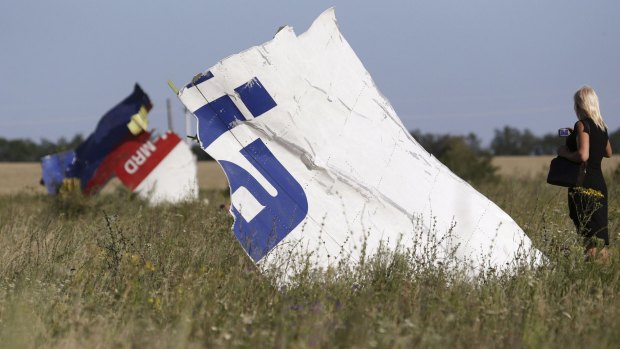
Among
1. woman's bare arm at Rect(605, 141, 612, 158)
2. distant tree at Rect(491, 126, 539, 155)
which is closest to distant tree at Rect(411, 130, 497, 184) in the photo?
woman's bare arm at Rect(605, 141, 612, 158)

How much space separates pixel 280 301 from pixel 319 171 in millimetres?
1220

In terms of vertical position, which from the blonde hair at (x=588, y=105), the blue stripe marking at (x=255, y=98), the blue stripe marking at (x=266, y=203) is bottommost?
the blue stripe marking at (x=266, y=203)

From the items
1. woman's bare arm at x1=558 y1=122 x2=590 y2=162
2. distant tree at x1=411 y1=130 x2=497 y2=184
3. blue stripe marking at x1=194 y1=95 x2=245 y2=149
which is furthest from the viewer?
distant tree at x1=411 y1=130 x2=497 y2=184

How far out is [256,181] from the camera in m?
5.54

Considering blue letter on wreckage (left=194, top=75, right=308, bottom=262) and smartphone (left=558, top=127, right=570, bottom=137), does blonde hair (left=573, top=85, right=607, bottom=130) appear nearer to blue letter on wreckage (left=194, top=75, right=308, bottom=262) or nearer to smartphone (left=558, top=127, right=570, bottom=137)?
smartphone (left=558, top=127, right=570, bottom=137)

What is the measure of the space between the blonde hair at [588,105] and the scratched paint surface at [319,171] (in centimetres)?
99

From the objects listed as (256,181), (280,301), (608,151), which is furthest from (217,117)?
(608,151)

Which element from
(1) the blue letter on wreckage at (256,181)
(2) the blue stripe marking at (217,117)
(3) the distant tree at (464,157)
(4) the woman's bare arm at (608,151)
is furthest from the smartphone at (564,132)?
(3) the distant tree at (464,157)

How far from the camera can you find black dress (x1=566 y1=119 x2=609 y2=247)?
6027 millimetres

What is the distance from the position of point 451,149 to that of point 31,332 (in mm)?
Result: 25229

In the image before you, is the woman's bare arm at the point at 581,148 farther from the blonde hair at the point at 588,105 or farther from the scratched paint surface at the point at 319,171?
the scratched paint surface at the point at 319,171

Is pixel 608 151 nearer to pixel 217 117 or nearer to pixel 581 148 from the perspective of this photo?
pixel 581 148

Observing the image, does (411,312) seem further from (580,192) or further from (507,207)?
(507,207)

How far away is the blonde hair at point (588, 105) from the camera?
19.9ft
